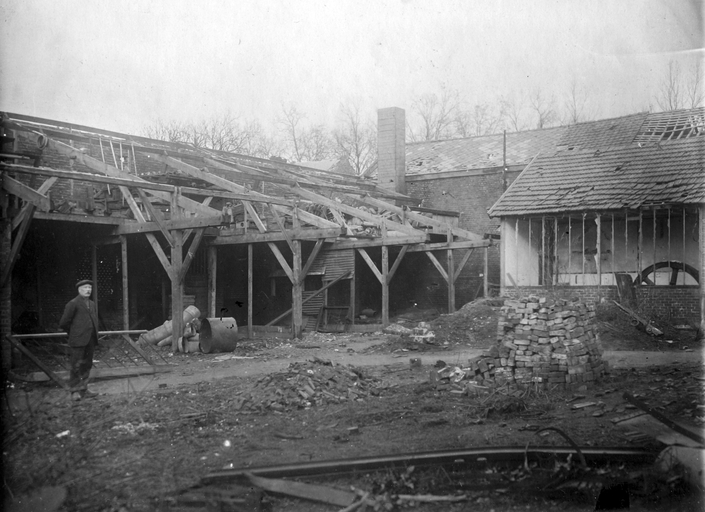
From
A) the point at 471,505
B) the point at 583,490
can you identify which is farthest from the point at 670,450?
the point at 471,505

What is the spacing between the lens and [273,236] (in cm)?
1806

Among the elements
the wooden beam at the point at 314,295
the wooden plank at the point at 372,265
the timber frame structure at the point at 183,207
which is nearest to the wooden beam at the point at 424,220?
A: the timber frame structure at the point at 183,207

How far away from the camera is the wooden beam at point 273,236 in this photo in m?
17.0

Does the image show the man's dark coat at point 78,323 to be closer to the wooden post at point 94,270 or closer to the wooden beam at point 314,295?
the wooden post at point 94,270

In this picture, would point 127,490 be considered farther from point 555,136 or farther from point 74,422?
point 555,136

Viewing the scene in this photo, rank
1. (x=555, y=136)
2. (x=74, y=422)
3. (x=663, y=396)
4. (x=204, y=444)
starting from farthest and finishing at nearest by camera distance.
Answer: (x=555, y=136)
(x=663, y=396)
(x=74, y=422)
(x=204, y=444)

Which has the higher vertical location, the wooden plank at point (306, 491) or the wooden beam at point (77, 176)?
the wooden beam at point (77, 176)

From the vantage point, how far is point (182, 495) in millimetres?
5645

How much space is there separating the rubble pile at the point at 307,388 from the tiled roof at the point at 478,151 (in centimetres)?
1760

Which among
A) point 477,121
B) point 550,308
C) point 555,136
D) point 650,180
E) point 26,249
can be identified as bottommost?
point 550,308

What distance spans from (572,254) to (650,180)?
3.08 meters

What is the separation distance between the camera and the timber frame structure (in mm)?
13586

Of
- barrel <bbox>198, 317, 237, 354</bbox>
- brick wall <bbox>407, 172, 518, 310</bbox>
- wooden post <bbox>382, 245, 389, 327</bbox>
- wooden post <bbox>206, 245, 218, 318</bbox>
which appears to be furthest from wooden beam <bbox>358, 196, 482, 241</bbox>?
barrel <bbox>198, 317, 237, 354</bbox>

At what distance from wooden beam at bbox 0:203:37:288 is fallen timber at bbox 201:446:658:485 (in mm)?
8107
